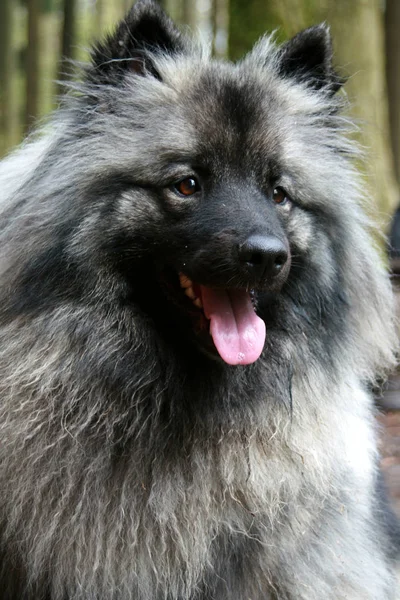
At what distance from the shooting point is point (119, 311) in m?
3.31

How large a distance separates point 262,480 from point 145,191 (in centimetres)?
127

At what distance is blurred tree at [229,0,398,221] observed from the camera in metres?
7.68

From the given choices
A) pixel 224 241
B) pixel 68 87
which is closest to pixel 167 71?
pixel 68 87

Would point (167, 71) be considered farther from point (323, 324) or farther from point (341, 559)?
point (341, 559)

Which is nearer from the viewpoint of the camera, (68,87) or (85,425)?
(85,425)

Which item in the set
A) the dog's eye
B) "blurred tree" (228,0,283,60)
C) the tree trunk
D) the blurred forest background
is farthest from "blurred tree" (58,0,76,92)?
the dog's eye

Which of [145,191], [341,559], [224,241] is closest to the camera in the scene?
[224,241]

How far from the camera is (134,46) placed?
3502 mm

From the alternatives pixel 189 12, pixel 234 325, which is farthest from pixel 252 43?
pixel 189 12

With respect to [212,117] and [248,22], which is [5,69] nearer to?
[248,22]

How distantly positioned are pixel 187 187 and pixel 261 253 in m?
0.48

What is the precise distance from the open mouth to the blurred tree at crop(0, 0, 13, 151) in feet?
32.6

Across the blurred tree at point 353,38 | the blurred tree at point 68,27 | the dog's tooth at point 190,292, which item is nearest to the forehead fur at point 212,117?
the dog's tooth at point 190,292

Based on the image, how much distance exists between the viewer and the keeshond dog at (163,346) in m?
3.28
